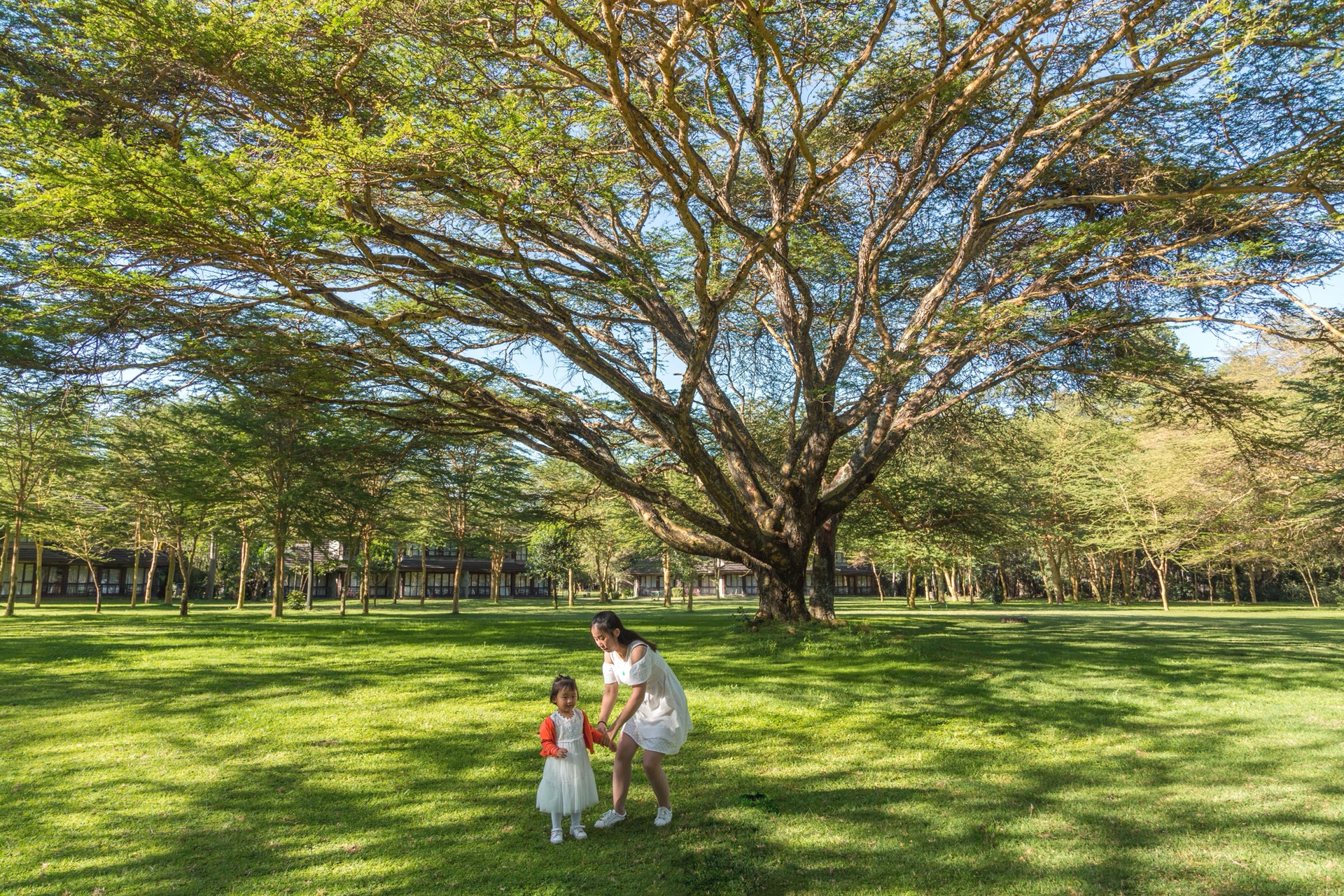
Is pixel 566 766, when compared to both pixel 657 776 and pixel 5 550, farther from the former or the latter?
pixel 5 550

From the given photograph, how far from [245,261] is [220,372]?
7.34 feet

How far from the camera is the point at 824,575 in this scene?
639 inches

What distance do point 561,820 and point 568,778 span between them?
367mm

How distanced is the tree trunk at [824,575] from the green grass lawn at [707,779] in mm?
3611

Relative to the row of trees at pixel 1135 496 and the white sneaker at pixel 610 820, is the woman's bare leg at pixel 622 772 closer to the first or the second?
the white sneaker at pixel 610 820

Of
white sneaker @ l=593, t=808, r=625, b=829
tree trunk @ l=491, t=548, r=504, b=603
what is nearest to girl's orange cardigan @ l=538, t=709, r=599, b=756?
white sneaker @ l=593, t=808, r=625, b=829

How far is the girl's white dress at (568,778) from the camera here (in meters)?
4.68

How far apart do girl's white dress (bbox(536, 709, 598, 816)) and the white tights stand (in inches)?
1.1

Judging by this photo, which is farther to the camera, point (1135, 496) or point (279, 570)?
point (1135, 496)

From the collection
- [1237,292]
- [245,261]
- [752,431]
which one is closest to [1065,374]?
[1237,292]

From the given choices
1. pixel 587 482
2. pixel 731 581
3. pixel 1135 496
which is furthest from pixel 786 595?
pixel 731 581

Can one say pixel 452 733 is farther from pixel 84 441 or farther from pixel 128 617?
pixel 128 617

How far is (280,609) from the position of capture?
81.0 ft

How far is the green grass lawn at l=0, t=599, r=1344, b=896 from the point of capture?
14.0 ft
